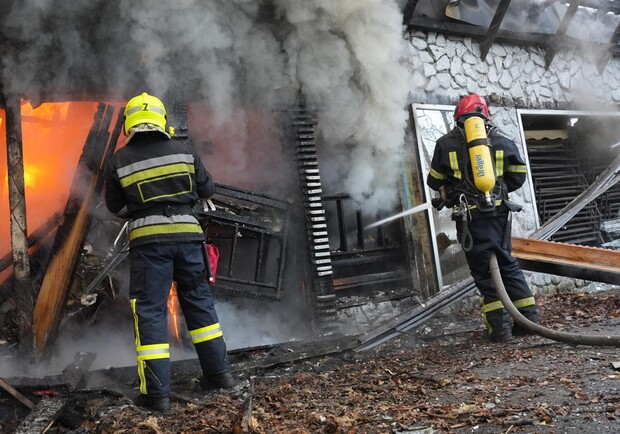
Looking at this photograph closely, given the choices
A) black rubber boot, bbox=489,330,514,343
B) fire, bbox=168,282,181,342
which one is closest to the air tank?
black rubber boot, bbox=489,330,514,343

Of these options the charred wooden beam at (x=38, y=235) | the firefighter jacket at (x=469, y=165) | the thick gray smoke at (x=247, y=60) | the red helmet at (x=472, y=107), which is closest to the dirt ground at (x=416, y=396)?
the firefighter jacket at (x=469, y=165)

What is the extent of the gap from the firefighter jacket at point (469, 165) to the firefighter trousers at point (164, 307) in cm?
232

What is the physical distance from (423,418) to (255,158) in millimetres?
4543

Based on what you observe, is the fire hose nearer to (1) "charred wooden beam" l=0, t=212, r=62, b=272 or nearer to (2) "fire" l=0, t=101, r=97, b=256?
(1) "charred wooden beam" l=0, t=212, r=62, b=272

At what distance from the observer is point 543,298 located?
731 cm

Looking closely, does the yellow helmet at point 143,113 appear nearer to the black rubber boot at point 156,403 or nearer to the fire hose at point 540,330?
the black rubber boot at point 156,403

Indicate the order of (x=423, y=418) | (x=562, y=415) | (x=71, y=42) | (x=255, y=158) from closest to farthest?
(x=562, y=415)
(x=423, y=418)
(x=71, y=42)
(x=255, y=158)

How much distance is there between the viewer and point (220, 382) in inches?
161

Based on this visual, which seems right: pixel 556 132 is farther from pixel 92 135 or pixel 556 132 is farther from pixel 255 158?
pixel 92 135

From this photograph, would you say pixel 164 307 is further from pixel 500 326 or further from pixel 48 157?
pixel 48 157

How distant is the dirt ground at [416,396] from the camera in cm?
276

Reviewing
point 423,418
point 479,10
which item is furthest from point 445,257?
point 423,418

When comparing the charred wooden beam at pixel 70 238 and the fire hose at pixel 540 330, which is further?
the charred wooden beam at pixel 70 238

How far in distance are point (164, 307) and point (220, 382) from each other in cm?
70
